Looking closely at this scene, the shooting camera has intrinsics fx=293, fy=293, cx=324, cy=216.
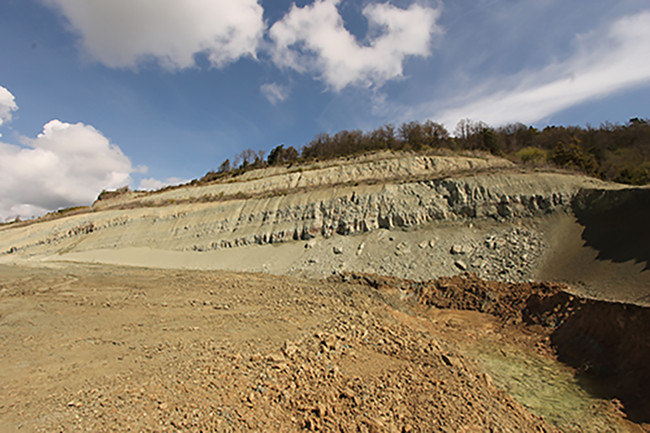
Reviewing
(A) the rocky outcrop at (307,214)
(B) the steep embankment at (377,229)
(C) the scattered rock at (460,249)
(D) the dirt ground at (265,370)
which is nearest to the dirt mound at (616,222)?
(B) the steep embankment at (377,229)

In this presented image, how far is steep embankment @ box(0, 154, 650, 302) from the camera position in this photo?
1438cm

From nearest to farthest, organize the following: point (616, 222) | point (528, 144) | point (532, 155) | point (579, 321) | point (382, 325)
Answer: point (382, 325)
point (579, 321)
point (616, 222)
point (532, 155)
point (528, 144)

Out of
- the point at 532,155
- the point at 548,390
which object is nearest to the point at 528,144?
the point at 532,155

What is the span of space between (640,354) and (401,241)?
38.7 ft

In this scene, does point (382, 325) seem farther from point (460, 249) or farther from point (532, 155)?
point (532, 155)

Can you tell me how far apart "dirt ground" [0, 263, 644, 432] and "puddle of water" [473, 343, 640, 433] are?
3cm

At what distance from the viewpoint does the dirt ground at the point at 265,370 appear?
4.38 meters

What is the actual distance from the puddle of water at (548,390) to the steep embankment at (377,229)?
13.4 ft

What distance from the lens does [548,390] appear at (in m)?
6.98

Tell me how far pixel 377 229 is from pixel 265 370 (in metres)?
15.5

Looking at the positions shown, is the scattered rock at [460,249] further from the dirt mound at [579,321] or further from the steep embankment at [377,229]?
the dirt mound at [579,321]

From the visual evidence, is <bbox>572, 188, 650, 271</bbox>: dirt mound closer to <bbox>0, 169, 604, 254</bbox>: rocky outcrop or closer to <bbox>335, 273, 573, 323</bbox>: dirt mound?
<bbox>0, 169, 604, 254</bbox>: rocky outcrop

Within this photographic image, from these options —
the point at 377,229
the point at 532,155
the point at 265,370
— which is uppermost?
the point at 532,155

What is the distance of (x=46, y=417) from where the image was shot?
3947 mm
